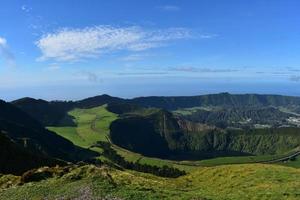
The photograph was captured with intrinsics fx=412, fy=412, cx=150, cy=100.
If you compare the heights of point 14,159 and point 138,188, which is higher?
point 138,188

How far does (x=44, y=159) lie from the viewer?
365ft

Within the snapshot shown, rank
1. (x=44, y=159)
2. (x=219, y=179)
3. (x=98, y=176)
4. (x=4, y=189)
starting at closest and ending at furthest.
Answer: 1. (x=98, y=176)
2. (x=4, y=189)
3. (x=219, y=179)
4. (x=44, y=159)

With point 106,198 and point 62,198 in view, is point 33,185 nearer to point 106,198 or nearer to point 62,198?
point 62,198

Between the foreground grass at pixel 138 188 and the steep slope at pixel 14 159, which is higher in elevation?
the foreground grass at pixel 138 188

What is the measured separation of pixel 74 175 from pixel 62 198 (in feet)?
24.1

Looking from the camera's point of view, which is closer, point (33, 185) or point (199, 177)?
point (33, 185)

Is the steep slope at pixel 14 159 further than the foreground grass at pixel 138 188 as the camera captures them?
Yes

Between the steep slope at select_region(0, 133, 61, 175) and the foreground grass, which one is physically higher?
the foreground grass

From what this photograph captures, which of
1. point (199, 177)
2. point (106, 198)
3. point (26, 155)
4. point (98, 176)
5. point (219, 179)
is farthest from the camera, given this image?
point (26, 155)

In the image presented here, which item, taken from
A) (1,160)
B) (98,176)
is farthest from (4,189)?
(1,160)

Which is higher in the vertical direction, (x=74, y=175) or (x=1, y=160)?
(x=74, y=175)

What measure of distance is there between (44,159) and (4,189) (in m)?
65.3

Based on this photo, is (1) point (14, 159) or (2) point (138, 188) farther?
(1) point (14, 159)

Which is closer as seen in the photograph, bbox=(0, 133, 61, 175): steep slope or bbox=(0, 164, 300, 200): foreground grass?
bbox=(0, 164, 300, 200): foreground grass
